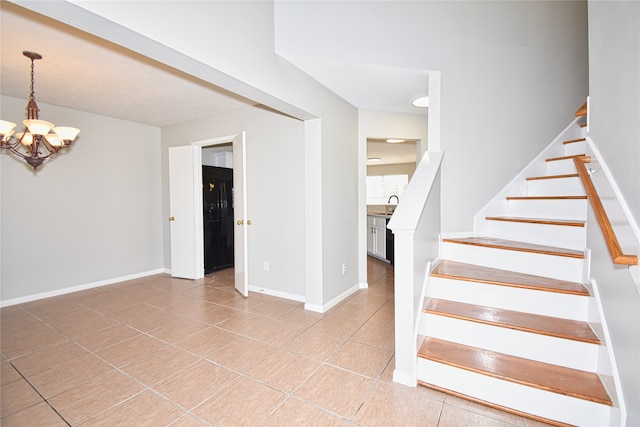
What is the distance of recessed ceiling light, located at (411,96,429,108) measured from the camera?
3279 millimetres

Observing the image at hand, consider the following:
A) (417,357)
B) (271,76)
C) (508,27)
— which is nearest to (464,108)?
(508,27)

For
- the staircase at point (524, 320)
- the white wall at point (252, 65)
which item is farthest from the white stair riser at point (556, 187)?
the white wall at point (252, 65)

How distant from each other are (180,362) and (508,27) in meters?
4.36

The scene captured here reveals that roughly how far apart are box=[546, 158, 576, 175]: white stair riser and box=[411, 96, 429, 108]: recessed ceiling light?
57.0 inches

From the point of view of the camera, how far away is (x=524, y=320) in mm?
1762

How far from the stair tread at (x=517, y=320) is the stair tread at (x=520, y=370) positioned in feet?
0.62

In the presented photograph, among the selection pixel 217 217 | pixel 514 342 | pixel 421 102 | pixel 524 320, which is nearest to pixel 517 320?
pixel 524 320

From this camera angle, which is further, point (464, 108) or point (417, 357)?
point (464, 108)

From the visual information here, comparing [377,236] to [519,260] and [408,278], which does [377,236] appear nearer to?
[519,260]

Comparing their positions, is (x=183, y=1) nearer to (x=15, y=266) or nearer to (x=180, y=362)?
(x=180, y=362)

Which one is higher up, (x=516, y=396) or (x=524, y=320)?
(x=524, y=320)

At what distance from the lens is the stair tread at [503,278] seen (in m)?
1.81

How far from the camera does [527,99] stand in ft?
9.73

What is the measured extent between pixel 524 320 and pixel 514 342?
168mm
